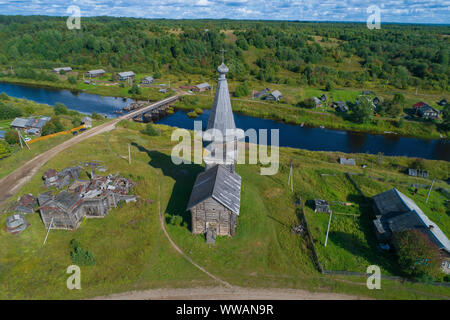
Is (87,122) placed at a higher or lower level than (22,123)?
lower

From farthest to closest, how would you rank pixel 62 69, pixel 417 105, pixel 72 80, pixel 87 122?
pixel 62 69, pixel 72 80, pixel 417 105, pixel 87 122

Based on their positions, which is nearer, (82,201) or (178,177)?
(82,201)

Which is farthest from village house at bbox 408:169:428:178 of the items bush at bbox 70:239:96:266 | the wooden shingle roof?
bush at bbox 70:239:96:266

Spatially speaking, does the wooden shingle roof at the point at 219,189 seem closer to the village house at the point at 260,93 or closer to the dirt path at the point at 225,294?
the dirt path at the point at 225,294

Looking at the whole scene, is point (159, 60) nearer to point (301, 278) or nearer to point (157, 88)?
point (157, 88)

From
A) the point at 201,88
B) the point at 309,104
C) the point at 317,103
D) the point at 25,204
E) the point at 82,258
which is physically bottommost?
the point at 82,258

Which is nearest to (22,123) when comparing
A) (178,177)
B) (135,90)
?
(135,90)

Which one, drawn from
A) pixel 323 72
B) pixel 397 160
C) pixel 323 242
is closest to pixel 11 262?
pixel 323 242

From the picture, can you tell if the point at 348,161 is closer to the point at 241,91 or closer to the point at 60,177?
the point at 60,177
